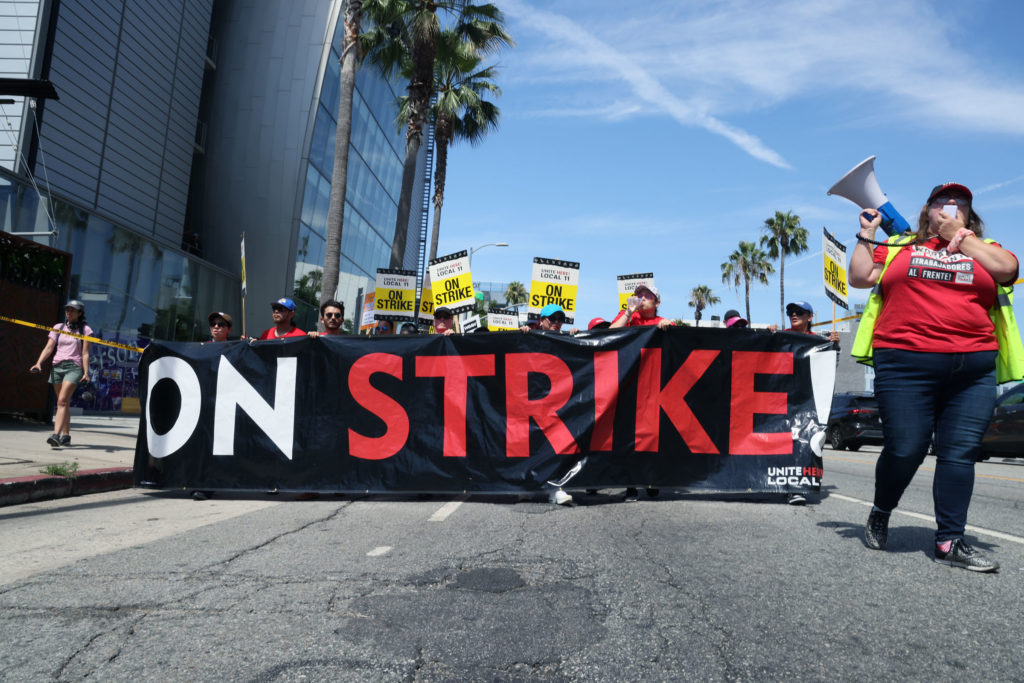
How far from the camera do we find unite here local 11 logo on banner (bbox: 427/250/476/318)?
1416cm

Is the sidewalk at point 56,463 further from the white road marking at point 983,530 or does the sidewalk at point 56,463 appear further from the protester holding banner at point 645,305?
the white road marking at point 983,530

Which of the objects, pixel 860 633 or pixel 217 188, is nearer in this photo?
pixel 860 633

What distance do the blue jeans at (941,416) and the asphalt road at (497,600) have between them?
417 millimetres

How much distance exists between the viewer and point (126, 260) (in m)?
20.1

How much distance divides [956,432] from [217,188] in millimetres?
29451

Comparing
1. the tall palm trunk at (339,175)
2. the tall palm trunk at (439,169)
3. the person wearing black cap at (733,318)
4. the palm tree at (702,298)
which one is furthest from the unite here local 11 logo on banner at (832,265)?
the palm tree at (702,298)

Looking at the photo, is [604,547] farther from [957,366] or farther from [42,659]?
[42,659]

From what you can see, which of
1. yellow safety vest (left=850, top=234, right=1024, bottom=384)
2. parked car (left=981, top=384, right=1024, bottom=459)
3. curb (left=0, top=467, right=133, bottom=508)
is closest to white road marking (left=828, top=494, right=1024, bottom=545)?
yellow safety vest (left=850, top=234, right=1024, bottom=384)

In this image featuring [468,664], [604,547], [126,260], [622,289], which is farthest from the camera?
[126,260]

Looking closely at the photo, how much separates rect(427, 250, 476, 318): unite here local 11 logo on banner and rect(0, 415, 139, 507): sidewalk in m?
5.83

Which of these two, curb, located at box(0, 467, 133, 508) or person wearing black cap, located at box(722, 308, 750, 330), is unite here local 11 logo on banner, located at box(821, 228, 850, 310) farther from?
curb, located at box(0, 467, 133, 508)

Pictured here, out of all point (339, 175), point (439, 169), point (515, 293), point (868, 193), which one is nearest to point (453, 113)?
point (439, 169)

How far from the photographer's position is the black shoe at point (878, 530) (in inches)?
175

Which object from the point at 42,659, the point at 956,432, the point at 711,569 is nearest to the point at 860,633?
the point at 711,569
